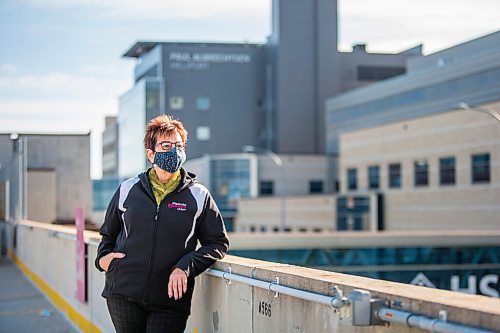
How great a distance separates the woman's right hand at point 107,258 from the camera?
18.0 feet

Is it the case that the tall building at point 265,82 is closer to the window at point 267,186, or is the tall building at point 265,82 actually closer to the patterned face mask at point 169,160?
the window at point 267,186

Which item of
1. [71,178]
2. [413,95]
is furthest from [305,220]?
[71,178]

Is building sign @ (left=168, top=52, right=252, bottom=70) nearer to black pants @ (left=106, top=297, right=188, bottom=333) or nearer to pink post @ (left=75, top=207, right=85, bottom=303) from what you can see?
pink post @ (left=75, top=207, right=85, bottom=303)

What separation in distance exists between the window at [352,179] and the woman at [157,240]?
73714mm

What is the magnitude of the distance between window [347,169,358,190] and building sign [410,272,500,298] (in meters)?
39.3

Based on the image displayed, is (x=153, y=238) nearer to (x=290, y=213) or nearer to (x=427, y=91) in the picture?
(x=427, y=91)

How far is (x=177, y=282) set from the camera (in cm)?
539

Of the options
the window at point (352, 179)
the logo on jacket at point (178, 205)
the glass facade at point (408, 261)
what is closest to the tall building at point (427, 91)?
the window at point (352, 179)

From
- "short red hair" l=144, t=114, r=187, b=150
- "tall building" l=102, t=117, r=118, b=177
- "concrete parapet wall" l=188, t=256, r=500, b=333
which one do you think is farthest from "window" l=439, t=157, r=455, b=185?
"tall building" l=102, t=117, r=118, b=177

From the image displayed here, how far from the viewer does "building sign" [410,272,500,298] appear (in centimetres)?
3853

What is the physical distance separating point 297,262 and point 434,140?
2722 cm

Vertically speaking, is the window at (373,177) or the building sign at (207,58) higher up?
the building sign at (207,58)

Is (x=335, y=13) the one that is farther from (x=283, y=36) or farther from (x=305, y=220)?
(x=305, y=220)

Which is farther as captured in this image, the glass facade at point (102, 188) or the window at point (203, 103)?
the glass facade at point (102, 188)
